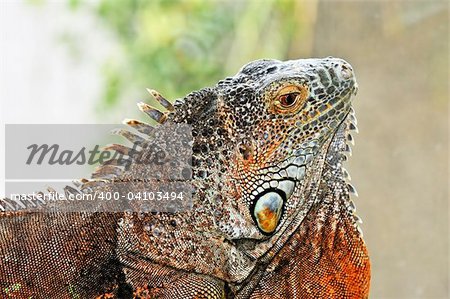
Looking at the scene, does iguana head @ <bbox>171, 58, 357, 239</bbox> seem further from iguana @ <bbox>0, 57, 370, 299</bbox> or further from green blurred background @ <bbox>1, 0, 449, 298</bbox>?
green blurred background @ <bbox>1, 0, 449, 298</bbox>

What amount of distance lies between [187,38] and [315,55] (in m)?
1.08

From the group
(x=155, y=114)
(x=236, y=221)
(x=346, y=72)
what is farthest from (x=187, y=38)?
(x=236, y=221)

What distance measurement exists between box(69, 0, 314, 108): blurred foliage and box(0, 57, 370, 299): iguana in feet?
11.2

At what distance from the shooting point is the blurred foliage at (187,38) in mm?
5590

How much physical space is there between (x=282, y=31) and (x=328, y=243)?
3.91m

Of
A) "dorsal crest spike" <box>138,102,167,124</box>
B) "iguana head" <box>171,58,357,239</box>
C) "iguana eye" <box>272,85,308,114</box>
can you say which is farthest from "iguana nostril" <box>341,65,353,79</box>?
"dorsal crest spike" <box>138,102,167,124</box>

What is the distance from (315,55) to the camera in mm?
5652

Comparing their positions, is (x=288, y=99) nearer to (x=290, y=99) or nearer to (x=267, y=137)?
(x=290, y=99)

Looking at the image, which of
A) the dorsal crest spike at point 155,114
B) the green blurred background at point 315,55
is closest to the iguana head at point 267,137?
the dorsal crest spike at point 155,114

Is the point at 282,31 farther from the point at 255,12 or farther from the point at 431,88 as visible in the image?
the point at 431,88

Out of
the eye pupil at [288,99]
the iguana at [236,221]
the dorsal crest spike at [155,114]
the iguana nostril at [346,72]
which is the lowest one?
the iguana at [236,221]

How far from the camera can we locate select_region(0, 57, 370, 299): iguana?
1.98 m

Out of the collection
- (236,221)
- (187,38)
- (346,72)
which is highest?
(187,38)

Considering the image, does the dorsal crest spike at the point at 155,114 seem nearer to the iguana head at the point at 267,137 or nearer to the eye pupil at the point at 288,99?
the iguana head at the point at 267,137
